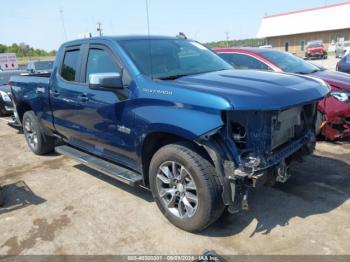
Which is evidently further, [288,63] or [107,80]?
[288,63]

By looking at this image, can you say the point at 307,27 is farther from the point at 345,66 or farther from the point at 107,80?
the point at 107,80

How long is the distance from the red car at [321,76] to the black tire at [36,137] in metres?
3.75

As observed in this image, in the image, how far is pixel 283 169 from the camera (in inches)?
136

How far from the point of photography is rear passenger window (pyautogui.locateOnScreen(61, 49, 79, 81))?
4.93m

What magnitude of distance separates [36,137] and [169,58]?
11.2 ft

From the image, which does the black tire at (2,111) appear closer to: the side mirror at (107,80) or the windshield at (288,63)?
the windshield at (288,63)

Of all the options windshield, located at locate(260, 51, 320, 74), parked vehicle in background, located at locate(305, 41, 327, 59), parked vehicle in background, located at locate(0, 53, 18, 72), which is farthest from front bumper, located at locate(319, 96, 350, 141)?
parked vehicle in background, located at locate(305, 41, 327, 59)

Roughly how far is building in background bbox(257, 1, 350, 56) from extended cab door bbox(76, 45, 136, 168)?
48.9 meters

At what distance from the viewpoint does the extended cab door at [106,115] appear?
3.96 meters

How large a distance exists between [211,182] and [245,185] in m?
0.31

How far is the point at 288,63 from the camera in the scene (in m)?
6.87

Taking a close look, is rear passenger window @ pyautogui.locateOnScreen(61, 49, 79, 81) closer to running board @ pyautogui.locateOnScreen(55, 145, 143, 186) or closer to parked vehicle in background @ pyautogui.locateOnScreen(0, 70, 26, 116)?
running board @ pyautogui.locateOnScreen(55, 145, 143, 186)

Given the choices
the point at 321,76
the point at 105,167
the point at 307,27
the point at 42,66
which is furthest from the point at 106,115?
the point at 307,27

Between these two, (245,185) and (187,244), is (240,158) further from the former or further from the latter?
(187,244)
